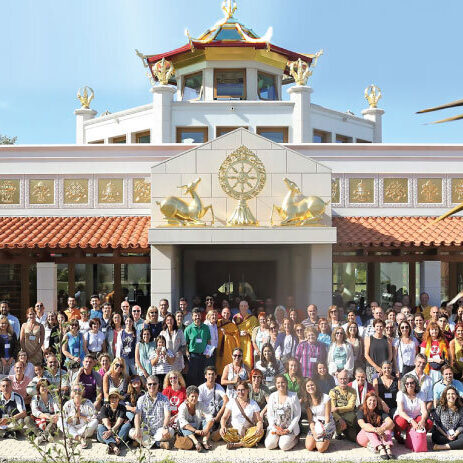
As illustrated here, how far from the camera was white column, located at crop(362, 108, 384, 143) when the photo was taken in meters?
22.1

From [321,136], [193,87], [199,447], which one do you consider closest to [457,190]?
[321,136]

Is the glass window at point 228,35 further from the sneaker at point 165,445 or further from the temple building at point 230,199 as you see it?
the sneaker at point 165,445

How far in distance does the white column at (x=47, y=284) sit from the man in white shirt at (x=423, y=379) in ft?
35.1

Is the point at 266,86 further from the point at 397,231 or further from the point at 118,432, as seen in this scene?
the point at 118,432

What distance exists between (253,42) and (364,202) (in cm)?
781

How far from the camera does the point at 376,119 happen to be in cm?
2212

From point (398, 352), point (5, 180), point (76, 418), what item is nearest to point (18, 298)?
point (5, 180)

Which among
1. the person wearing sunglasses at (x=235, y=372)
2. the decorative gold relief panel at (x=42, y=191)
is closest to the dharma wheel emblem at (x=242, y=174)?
the person wearing sunglasses at (x=235, y=372)

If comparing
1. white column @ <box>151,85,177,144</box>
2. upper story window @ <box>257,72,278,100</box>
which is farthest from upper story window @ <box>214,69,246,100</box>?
white column @ <box>151,85,177,144</box>

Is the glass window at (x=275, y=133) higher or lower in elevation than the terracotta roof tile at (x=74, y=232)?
higher

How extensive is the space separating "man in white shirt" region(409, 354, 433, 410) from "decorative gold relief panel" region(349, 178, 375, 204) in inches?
333

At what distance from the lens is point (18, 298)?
52.6 ft

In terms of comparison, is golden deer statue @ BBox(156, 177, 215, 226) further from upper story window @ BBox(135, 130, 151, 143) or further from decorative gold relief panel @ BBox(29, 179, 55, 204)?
upper story window @ BBox(135, 130, 151, 143)

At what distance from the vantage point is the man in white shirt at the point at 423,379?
27.6ft
